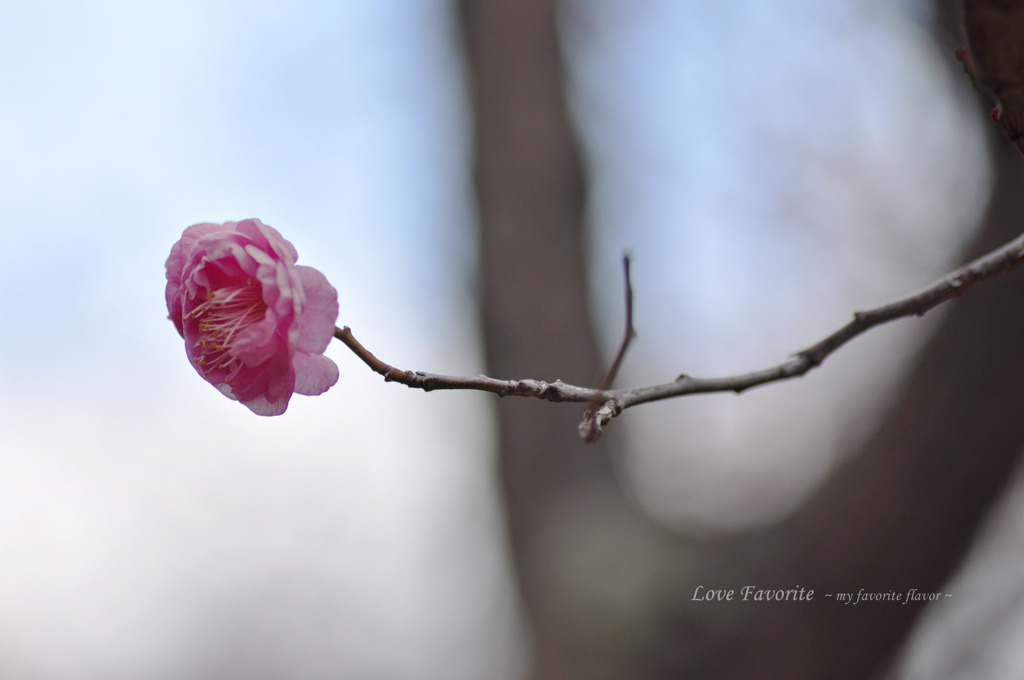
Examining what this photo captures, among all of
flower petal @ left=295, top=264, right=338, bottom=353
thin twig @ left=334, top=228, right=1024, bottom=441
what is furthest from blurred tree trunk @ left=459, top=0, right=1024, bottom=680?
flower petal @ left=295, top=264, right=338, bottom=353

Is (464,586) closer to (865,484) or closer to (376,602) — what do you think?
(376,602)

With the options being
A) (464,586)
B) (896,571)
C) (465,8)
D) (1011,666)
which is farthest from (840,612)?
(465,8)

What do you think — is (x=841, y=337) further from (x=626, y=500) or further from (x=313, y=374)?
(x=626, y=500)

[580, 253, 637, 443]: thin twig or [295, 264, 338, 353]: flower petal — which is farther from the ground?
[295, 264, 338, 353]: flower petal

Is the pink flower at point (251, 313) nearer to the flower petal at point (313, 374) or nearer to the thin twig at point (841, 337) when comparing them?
the flower petal at point (313, 374)

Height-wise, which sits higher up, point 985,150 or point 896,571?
Result: point 985,150

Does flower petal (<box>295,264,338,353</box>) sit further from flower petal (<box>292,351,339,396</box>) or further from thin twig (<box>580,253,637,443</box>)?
thin twig (<box>580,253,637,443</box>)
